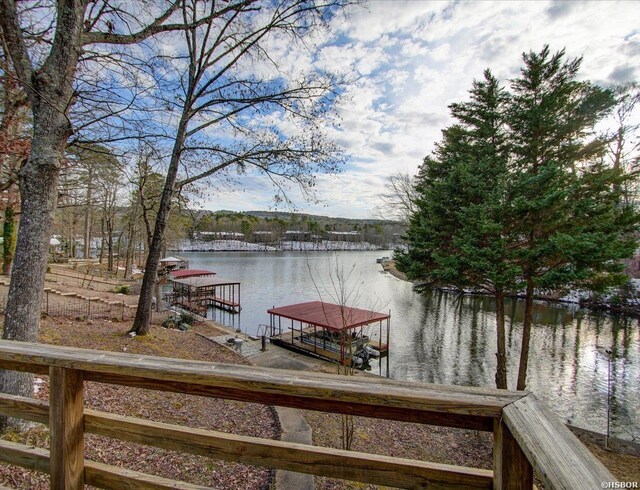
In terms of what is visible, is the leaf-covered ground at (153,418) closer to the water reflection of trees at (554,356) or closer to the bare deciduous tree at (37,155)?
the bare deciduous tree at (37,155)

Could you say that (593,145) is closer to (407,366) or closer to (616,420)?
(616,420)

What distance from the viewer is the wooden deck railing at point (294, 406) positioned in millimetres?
1009

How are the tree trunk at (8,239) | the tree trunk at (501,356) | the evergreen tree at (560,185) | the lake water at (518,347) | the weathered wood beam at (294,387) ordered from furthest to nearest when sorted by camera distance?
the tree trunk at (8,239) < the lake water at (518,347) < the tree trunk at (501,356) < the evergreen tree at (560,185) < the weathered wood beam at (294,387)

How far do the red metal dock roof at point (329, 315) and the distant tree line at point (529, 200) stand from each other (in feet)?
9.30

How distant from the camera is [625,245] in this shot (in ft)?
26.2

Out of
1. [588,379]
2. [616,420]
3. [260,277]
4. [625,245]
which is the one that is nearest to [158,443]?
[625,245]

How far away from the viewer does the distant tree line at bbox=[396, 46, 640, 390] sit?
328 inches

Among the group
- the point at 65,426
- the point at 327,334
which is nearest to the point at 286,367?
the point at 327,334

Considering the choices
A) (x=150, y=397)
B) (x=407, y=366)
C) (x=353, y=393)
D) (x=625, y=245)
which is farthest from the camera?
(x=407, y=366)

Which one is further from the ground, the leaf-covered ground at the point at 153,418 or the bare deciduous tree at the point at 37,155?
the bare deciduous tree at the point at 37,155

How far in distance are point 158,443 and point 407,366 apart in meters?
13.1

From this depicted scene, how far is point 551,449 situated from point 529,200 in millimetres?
9274

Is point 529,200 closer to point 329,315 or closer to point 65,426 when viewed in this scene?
point 329,315

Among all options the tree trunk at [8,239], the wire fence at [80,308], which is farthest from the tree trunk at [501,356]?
the tree trunk at [8,239]
